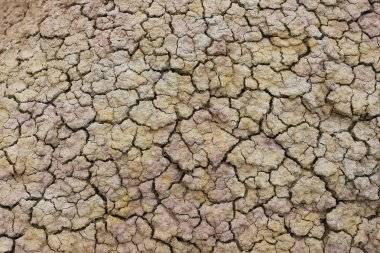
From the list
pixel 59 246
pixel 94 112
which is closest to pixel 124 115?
pixel 94 112

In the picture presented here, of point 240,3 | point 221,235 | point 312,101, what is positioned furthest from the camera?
point 240,3

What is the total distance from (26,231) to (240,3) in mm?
1442

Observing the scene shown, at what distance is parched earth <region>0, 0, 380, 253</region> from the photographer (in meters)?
2.45

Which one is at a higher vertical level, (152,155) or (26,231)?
(152,155)

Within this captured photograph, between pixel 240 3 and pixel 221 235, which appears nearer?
pixel 221 235

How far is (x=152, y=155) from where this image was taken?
8.32ft

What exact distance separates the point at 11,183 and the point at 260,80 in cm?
121

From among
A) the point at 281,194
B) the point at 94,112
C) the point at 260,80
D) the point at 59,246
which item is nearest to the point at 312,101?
the point at 260,80

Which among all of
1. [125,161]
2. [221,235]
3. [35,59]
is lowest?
[221,235]

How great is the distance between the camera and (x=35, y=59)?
288 centimetres

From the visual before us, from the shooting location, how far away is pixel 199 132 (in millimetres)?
2570

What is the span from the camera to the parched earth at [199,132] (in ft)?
8.03

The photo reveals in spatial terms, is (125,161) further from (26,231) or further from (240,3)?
(240,3)

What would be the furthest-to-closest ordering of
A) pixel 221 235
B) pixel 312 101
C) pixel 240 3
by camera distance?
pixel 240 3, pixel 312 101, pixel 221 235
